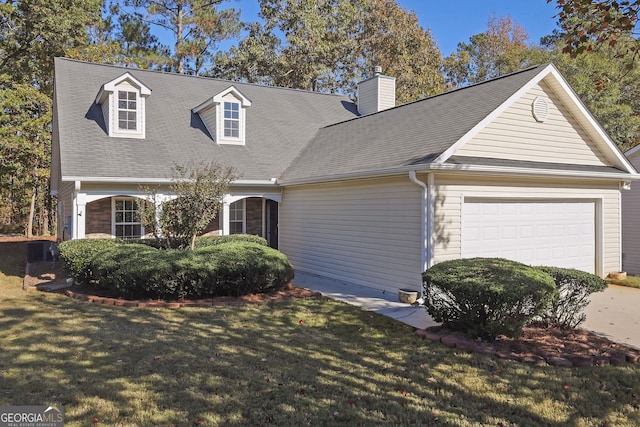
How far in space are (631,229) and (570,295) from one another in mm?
9068

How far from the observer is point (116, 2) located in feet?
101

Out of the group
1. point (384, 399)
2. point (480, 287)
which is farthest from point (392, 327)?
point (384, 399)

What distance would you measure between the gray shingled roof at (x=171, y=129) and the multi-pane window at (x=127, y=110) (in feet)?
1.74

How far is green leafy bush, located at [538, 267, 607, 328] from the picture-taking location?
6.82m

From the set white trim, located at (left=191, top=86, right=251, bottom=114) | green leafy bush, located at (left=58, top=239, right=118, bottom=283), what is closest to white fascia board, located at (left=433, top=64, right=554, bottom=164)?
green leafy bush, located at (left=58, top=239, right=118, bottom=283)

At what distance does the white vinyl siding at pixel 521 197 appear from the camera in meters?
9.38

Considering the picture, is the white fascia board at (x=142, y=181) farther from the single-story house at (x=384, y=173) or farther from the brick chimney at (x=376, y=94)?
the brick chimney at (x=376, y=94)

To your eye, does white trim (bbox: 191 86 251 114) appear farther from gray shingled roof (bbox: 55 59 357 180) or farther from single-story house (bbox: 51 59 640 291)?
gray shingled roof (bbox: 55 59 357 180)

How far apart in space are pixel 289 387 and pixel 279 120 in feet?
44.6

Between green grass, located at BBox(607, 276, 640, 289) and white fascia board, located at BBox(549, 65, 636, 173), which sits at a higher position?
white fascia board, located at BBox(549, 65, 636, 173)

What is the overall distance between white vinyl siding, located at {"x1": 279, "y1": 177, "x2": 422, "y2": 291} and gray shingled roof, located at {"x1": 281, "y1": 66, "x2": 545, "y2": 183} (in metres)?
0.48

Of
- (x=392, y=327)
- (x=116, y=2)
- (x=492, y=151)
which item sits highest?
(x=116, y=2)

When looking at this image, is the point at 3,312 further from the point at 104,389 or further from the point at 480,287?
the point at 480,287

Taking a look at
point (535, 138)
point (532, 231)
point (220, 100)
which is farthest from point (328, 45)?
point (532, 231)
